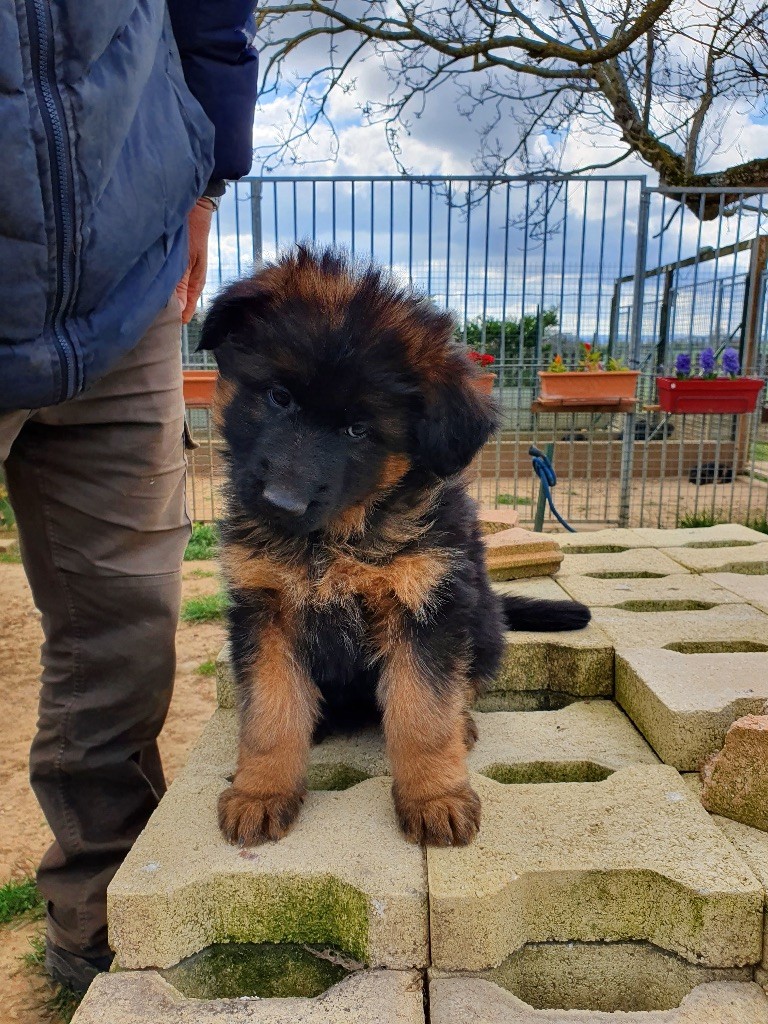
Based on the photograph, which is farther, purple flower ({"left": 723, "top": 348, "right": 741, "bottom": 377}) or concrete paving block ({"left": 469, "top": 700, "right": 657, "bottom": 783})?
purple flower ({"left": 723, "top": 348, "right": 741, "bottom": 377})

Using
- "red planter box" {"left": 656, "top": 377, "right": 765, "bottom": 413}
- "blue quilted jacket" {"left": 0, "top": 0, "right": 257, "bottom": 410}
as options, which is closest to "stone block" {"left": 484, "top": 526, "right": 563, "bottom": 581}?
"blue quilted jacket" {"left": 0, "top": 0, "right": 257, "bottom": 410}

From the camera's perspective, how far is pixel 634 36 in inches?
303

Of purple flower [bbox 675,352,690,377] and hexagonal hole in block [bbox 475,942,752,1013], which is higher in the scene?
purple flower [bbox 675,352,690,377]

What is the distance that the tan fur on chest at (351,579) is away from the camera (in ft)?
5.75

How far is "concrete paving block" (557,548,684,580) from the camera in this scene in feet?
11.6

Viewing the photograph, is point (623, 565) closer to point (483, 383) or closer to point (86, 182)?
point (483, 383)

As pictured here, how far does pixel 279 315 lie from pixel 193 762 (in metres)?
1.13

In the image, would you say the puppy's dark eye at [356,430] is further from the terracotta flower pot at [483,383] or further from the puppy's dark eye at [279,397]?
the terracotta flower pot at [483,383]

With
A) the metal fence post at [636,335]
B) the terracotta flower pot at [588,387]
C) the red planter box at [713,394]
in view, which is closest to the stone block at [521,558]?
the terracotta flower pot at [588,387]

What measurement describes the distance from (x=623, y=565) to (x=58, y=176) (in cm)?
294

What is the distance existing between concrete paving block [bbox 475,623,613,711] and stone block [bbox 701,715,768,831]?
67 cm

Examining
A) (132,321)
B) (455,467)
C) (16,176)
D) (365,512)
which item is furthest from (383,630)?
(16,176)

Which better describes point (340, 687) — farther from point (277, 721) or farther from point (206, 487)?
point (206, 487)

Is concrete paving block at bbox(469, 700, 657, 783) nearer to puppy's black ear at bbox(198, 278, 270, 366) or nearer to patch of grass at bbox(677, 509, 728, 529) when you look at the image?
puppy's black ear at bbox(198, 278, 270, 366)
